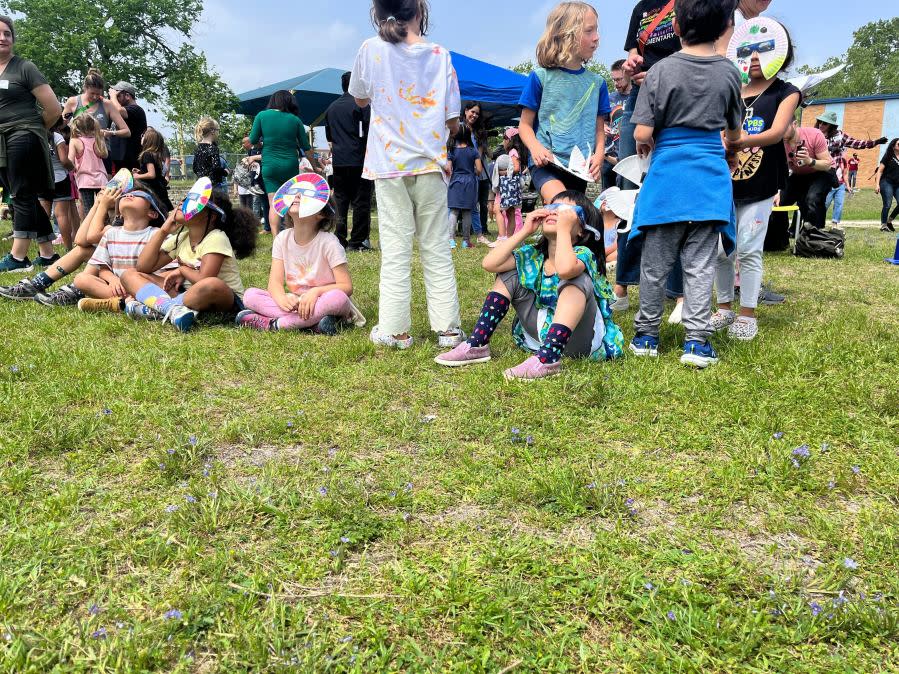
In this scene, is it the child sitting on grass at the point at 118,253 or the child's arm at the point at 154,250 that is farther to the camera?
the child sitting on grass at the point at 118,253

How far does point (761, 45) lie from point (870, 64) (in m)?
84.1

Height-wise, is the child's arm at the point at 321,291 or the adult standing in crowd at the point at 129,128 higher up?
the adult standing in crowd at the point at 129,128

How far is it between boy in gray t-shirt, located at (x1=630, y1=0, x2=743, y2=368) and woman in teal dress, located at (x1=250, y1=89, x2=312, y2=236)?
19.1 ft

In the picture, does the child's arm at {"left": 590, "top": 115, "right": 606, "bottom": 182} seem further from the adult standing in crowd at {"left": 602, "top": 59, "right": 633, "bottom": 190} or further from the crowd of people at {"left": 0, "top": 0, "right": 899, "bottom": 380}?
the adult standing in crowd at {"left": 602, "top": 59, "right": 633, "bottom": 190}

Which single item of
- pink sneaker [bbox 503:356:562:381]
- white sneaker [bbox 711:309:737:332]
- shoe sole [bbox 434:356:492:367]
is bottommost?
shoe sole [bbox 434:356:492:367]

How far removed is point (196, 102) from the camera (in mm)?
25766

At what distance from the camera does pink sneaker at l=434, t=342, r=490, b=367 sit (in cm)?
345

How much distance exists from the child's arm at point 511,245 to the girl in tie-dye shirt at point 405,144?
1.83 feet

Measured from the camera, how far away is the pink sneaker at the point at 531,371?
3.14m

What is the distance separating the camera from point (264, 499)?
205 centimetres

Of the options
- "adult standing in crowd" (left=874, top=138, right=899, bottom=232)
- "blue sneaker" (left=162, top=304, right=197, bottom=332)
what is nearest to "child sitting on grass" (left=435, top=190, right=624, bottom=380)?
"blue sneaker" (left=162, top=304, right=197, bottom=332)

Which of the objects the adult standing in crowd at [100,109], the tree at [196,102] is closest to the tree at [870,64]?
the tree at [196,102]

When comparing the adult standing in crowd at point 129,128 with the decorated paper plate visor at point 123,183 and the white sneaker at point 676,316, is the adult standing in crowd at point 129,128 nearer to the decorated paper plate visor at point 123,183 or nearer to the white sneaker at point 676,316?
the decorated paper plate visor at point 123,183

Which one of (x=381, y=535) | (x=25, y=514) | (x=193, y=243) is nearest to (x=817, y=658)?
(x=381, y=535)
